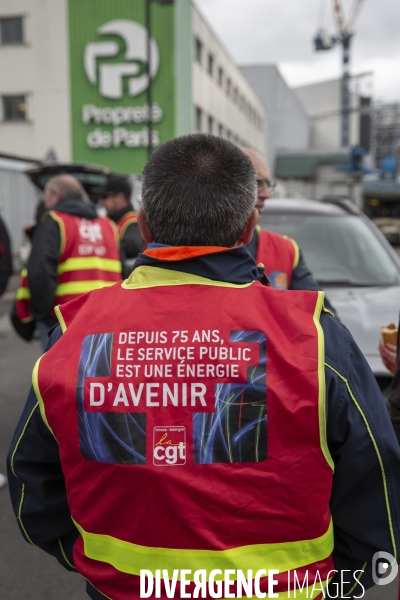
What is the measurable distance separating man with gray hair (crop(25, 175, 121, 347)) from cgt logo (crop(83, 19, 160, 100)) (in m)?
22.3

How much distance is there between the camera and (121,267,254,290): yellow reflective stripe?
1.44m

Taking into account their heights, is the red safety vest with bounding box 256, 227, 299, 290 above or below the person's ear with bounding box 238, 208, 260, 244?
below

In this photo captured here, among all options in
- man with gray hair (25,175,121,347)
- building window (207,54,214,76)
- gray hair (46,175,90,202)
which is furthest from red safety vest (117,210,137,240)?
building window (207,54,214,76)

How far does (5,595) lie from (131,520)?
2.10m

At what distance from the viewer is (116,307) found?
147cm

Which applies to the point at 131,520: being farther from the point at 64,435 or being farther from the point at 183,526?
the point at 64,435

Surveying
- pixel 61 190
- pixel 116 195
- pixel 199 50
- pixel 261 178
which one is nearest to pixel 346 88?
pixel 199 50

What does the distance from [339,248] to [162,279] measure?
393cm

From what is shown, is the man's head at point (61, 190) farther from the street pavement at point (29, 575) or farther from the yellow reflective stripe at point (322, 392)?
the yellow reflective stripe at point (322, 392)

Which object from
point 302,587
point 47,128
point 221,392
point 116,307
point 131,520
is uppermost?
point 47,128

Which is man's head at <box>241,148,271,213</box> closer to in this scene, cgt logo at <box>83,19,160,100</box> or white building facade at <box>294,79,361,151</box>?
cgt logo at <box>83,19,160,100</box>

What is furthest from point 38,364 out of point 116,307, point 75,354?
point 116,307

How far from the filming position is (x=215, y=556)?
1364 mm

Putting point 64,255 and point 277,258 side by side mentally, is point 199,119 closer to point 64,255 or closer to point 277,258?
point 64,255
